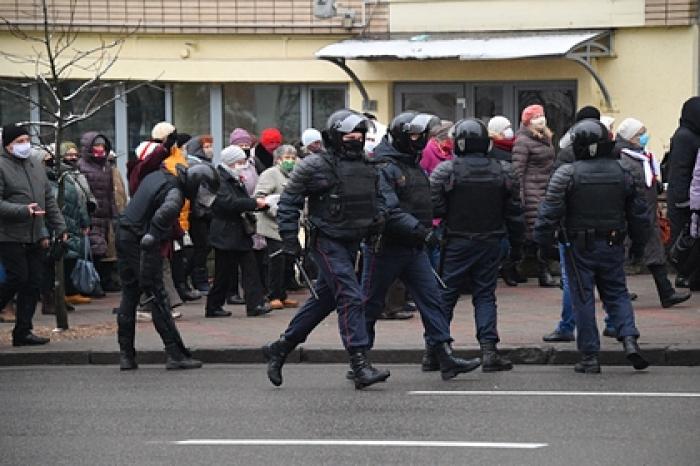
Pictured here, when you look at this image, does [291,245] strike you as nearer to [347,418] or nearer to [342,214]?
[342,214]

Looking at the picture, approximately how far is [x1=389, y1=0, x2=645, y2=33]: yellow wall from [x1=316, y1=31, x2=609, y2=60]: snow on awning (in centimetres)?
16

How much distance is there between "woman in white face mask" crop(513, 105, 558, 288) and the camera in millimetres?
17625

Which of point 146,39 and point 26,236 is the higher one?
point 146,39

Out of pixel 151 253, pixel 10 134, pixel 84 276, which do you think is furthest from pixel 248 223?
pixel 151 253

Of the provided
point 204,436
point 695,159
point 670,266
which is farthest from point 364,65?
point 204,436

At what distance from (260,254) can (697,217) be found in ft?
13.8

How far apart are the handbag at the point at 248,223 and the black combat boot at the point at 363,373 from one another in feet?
14.4

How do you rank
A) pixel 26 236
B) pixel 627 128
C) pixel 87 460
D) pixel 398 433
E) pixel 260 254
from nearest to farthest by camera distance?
1. pixel 87 460
2. pixel 398 433
3. pixel 26 236
4. pixel 627 128
5. pixel 260 254

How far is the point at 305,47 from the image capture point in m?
23.8

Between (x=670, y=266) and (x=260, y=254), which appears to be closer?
(x=260, y=254)

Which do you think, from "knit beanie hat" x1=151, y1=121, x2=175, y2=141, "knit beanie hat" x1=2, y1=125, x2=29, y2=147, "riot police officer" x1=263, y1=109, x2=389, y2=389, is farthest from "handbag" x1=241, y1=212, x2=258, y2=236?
"riot police officer" x1=263, y1=109, x2=389, y2=389

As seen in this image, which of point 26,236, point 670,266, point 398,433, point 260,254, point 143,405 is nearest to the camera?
point 398,433

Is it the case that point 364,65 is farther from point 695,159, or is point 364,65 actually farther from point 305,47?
point 695,159

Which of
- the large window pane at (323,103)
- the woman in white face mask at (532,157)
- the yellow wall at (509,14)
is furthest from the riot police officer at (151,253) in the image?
the large window pane at (323,103)
